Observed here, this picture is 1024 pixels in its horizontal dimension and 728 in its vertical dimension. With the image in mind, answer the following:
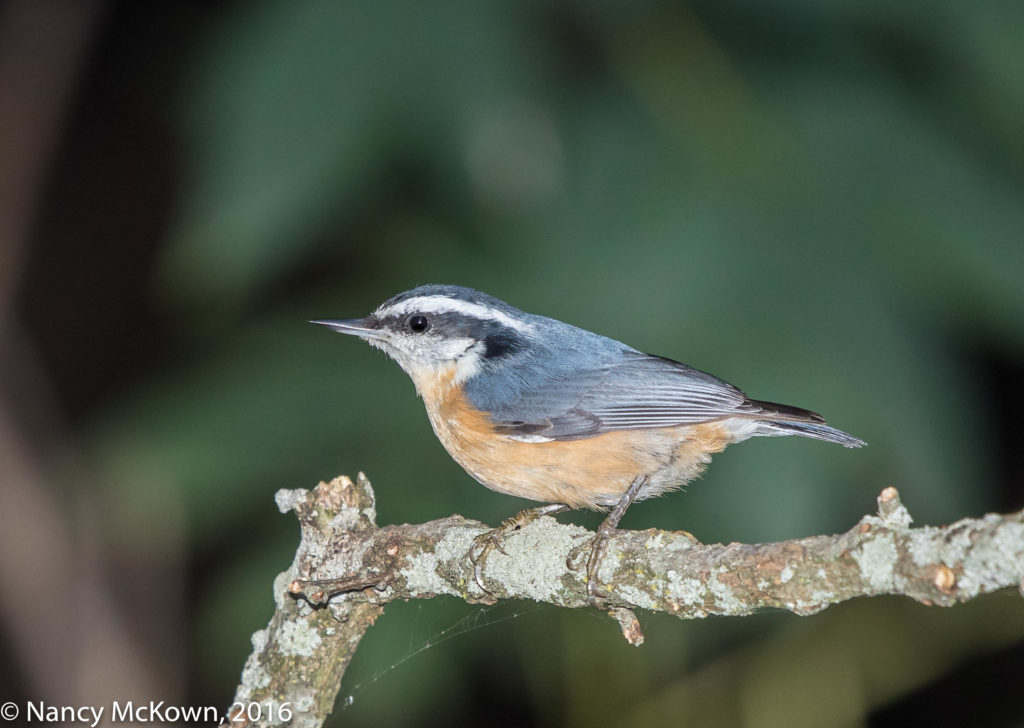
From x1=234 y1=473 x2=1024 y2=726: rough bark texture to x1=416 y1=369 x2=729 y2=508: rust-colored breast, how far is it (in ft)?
0.84

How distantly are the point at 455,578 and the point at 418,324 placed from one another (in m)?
1.13

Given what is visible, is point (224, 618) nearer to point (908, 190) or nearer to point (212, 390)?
point (212, 390)

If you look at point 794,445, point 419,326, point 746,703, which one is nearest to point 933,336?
point 794,445

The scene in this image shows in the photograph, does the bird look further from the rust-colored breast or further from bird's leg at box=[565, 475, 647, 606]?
bird's leg at box=[565, 475, 647, 606]

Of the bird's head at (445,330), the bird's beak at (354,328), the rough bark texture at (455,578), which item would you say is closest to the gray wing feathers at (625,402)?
the bird's head at (445,330)

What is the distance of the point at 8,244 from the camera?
16.5 ft

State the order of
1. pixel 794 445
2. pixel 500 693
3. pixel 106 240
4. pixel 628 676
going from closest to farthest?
pixel 794 445
pixel 628 676
pixel 500 693
pixel 106 240

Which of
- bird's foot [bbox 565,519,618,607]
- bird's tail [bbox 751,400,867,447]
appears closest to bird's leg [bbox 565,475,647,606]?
bird's foot [bbox 565,519,618,607]

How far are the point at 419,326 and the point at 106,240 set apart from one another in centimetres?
314

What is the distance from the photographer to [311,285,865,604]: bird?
9.77 ft

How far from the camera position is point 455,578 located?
8.15ft

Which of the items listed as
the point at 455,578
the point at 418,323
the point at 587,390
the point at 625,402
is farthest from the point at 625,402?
the point at 455,578

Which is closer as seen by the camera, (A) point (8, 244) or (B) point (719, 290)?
(B) point (719, 290)

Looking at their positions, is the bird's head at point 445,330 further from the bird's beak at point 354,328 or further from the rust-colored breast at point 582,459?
the rust-colored breast at point 582,459
